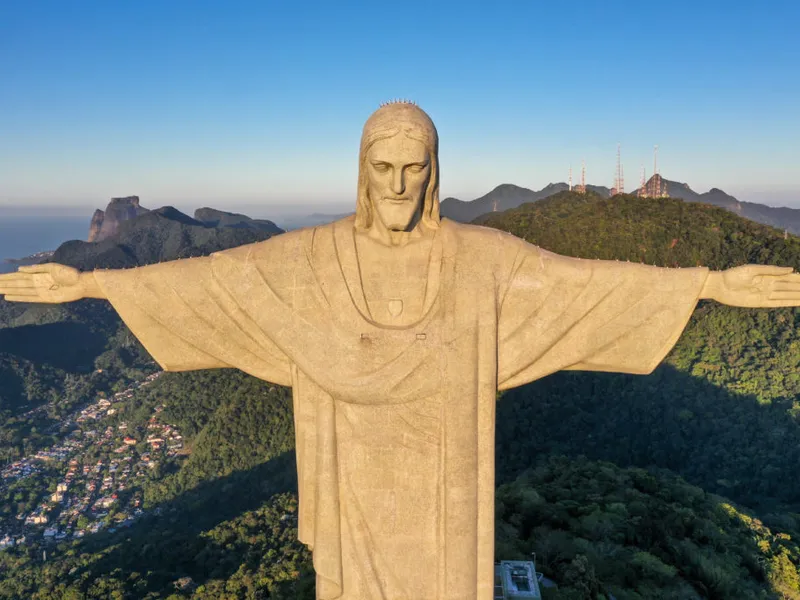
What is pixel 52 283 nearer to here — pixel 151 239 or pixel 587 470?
pixel 587 470

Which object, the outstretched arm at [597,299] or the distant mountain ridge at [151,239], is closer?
the outstretched arm at [597,299]

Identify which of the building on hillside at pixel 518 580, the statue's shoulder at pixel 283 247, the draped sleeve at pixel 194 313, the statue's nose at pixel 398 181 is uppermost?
the statue's nose at pixel 398 181

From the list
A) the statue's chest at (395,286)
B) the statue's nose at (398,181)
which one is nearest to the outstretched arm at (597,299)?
the statue's chest at (395,286)

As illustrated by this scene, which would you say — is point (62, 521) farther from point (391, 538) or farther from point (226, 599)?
point (391, 538)

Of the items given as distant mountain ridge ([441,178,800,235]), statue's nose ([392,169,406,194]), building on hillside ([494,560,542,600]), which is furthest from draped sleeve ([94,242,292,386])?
distant mountain ridge ([441,178,800,235])

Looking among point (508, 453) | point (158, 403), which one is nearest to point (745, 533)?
point (508, 453)

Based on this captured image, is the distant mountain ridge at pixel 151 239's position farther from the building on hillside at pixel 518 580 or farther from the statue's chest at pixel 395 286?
the statue's chest at pixel 395 286
